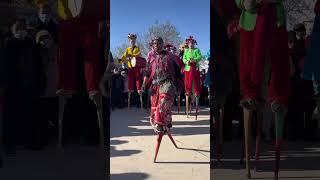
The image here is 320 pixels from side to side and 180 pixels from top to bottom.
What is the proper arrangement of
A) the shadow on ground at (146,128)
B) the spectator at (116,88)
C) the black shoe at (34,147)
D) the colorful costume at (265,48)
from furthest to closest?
1. the spectator at (116,88)
2. the shadow on ground at (146,128)
3. the black shoe at (34,147)
4. the colorful costume at (265,48)

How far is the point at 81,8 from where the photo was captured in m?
3.42

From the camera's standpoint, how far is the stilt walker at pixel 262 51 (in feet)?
10.5

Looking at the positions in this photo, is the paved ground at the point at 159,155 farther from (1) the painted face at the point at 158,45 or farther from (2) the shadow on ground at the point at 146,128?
(1) the painted face at the point at 158,45

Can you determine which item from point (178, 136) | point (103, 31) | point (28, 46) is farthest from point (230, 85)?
Result: point (178, 136)

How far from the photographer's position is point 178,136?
6883mm

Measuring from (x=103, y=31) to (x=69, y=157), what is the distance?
40.4 inches

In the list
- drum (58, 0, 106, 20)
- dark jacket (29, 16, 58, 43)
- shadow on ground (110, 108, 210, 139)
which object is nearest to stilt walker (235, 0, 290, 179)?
drum (58, 0, 106, 20)

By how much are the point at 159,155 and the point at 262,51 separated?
8.77ft

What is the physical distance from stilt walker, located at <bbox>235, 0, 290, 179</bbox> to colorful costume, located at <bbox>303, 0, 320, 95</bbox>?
17 cm

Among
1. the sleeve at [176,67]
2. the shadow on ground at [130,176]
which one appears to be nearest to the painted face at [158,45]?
the sleeve at [176,67]

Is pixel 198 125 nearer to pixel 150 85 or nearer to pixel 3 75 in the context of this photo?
pixel 150 85

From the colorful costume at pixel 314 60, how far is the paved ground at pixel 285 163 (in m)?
0.44

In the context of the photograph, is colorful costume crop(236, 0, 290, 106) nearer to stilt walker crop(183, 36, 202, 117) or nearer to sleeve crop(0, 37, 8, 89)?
sleeve crop(0, 37, 8, 89)

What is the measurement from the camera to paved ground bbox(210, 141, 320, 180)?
3.34 metres
